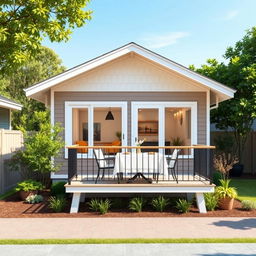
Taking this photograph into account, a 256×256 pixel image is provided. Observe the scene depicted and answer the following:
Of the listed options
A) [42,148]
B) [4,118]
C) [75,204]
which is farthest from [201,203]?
[4,118]

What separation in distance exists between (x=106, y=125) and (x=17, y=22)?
9.14 metres

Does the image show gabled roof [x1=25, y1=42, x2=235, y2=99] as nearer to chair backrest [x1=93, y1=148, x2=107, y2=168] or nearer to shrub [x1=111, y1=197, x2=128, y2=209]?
chair backrest [x1=93, y1=148, x2=107, y2=168]

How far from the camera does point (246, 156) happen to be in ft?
50.1

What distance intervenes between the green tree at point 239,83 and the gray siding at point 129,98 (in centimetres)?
346

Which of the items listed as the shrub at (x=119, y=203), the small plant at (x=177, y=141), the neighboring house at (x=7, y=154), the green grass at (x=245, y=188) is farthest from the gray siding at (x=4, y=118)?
the green grass at (x=245, y=188)

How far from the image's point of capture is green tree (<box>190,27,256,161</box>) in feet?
41.4

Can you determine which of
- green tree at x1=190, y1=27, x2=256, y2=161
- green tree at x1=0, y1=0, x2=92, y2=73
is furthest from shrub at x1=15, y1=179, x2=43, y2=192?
green tree at x1=190, y1=27, x2=256, y2=161

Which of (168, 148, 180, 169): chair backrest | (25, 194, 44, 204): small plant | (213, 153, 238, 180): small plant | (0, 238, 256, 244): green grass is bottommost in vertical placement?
(25, 194, 44, 204): small plant

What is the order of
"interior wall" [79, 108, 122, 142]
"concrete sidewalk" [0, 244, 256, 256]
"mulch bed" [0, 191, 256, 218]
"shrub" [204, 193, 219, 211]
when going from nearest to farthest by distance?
"concrete sidewalk" [0, 244, 256, 256] → "mulch bed" [0, 191, 256, 218] → "shrub" [204, 193, 219, 211] → "interior wall" [79, 108, 122, 142]

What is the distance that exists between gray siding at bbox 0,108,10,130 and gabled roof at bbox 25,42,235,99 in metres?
6.54

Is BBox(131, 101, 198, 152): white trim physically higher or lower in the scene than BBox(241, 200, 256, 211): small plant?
higher

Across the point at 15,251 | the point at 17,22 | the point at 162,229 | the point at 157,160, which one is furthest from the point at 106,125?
the point at 15,251

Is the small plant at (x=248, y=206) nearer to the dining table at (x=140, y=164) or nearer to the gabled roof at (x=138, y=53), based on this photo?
the dining table at (x=140, y=164)

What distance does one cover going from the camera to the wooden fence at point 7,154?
9695mm
